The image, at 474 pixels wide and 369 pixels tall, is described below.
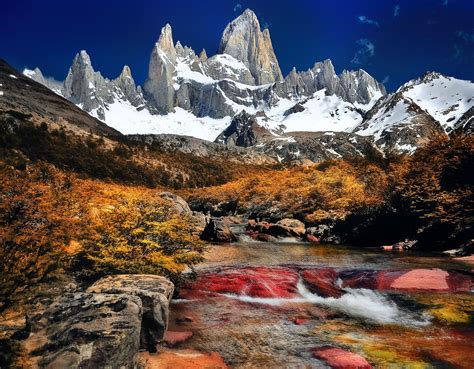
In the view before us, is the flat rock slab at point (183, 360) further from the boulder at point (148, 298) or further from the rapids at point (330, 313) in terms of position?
the boulder at point (148, 298)

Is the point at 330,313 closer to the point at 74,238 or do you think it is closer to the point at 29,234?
the point at 74,238

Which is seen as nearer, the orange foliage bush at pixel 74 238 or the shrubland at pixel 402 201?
the orange foliage bush at pixel 74 238

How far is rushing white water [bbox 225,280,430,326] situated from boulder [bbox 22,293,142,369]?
6.43 m

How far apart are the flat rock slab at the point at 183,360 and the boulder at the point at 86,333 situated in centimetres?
82

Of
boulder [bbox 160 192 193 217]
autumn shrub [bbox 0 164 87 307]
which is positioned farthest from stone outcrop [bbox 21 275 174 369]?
boulder [bbox 160 192 193 217]

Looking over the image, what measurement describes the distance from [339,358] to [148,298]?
5.17 metres

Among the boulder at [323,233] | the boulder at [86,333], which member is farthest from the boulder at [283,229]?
the boulder at [86,333]

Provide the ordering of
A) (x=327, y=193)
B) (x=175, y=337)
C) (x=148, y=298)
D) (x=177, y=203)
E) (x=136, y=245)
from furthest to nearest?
(x=327, y=193) → (x=177, y=203) → (x=136, y=245) → (x=175, y=337) → (x=148, y=298)

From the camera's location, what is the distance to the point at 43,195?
1339cm

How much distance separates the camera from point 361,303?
14.3 metres

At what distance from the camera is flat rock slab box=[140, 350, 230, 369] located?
924 cm

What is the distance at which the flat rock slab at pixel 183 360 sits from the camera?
9.24 metres

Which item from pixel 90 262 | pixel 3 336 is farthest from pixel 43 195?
pixel 3 336

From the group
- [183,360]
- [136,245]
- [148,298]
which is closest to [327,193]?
[136,245]
